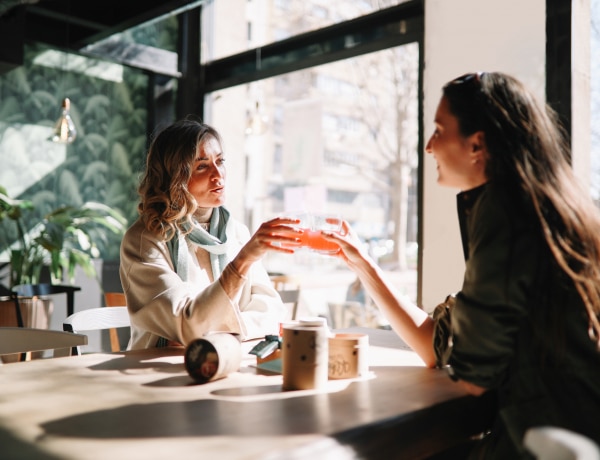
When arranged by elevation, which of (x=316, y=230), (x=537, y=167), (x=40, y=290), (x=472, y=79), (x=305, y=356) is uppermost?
(x=472, y=79)

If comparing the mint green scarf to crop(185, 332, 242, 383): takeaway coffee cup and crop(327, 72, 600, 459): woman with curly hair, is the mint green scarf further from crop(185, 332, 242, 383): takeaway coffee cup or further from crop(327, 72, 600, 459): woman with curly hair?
crop(327, 72, 600, 459): woman with curly hair

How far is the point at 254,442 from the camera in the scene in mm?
825

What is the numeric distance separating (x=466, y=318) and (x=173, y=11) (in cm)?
354

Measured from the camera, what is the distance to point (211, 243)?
5.97 feet

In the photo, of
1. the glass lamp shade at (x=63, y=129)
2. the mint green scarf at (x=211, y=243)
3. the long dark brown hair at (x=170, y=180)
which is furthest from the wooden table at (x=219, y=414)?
the glass lamp shade at (x=63, y=129)

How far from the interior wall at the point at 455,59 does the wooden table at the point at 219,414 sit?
176 centimetres

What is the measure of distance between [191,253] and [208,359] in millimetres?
698

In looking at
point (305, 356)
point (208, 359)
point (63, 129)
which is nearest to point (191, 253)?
point (208, 359)

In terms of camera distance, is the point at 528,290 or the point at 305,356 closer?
the point at 528,290

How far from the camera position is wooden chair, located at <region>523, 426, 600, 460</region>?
577 millimetres

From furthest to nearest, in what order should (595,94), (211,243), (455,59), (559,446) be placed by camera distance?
(455,59) → (595,94) → (211,243) → (559,446)

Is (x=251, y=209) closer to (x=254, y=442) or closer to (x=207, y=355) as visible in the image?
(x=207, y=355)

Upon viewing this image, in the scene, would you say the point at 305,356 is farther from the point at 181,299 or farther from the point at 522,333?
the point at 181,299

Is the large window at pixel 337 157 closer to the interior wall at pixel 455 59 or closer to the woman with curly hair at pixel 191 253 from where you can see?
the interior wall at pixel 455 59
